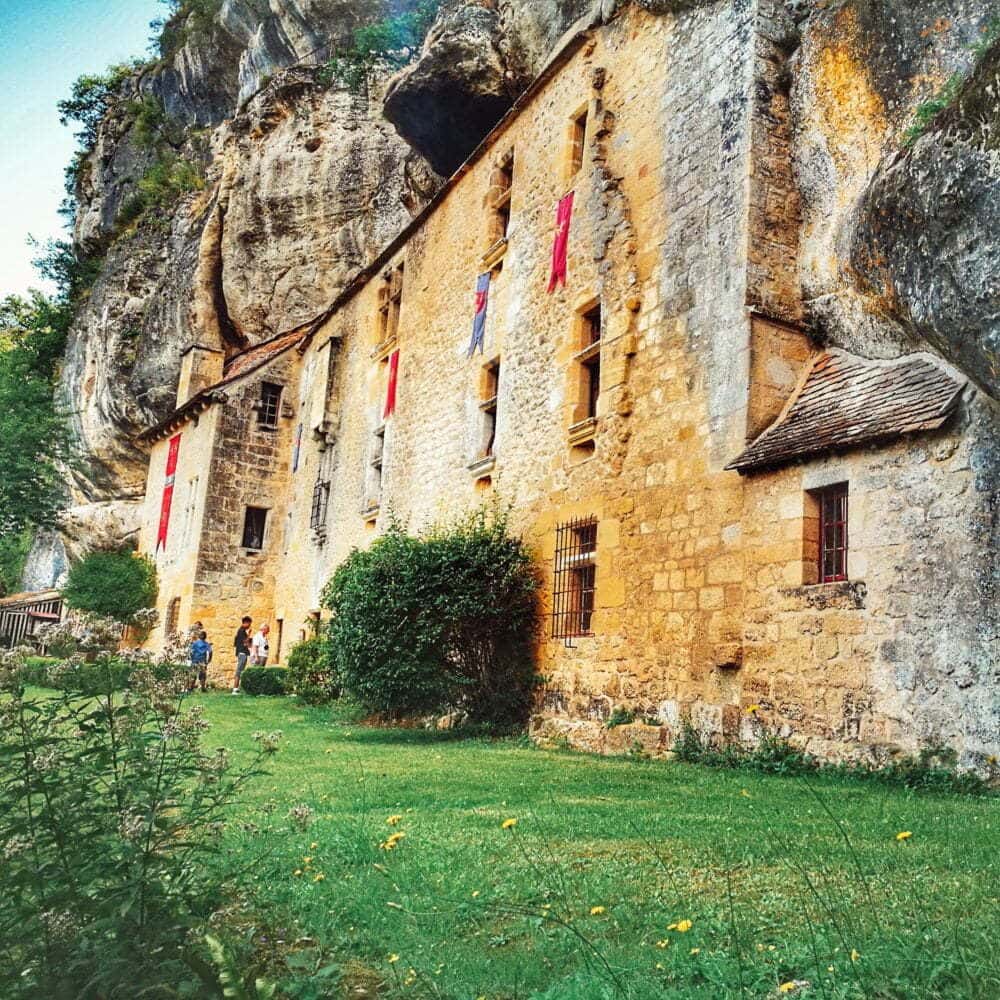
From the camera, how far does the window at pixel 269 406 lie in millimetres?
25078

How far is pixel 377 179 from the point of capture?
968 inches

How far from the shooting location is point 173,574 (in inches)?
987

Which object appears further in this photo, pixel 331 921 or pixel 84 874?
pixel 331 921

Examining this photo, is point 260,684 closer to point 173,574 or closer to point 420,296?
point 173,574

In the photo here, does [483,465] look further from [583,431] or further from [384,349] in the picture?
[384,349]

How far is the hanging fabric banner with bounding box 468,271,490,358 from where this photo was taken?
14.8 meters

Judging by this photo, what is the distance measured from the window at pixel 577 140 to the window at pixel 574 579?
202 inches

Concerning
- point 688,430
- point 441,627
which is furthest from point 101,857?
point 441,627

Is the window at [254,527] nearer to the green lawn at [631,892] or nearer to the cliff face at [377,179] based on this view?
the cliff face at [377,179]

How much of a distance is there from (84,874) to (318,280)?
24.4 m

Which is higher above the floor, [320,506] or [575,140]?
[575,140]

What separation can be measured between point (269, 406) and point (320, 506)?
17.1 feet

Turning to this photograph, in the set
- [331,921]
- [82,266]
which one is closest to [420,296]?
[331,921]

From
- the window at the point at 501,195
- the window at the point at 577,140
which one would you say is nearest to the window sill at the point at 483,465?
the window at the point at 501,195
